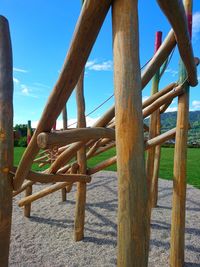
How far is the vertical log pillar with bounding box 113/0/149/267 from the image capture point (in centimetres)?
100

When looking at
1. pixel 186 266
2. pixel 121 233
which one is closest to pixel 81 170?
pixel 186 266

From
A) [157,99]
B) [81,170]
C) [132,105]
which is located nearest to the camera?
[132,105]

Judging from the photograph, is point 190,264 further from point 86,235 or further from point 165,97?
point 165,97

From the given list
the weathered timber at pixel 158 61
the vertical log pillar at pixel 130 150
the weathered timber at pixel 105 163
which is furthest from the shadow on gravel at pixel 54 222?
the vertical log pillar at pixel 130 150

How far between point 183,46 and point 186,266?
2.08 m

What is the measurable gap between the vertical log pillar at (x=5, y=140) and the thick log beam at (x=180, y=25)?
1.17 meters

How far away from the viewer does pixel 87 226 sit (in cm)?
380

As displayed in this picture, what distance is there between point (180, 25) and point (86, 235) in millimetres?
2779

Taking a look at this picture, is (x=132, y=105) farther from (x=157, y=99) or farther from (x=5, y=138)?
(x=157, y=99)

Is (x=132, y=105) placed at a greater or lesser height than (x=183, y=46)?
lesser

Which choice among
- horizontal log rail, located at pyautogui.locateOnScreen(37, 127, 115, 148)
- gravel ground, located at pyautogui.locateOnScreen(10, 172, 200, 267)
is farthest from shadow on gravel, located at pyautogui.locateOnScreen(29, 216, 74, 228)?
horizontal log rail, located at pyautogui.locateOnScreen(37, 127, 115, 148)

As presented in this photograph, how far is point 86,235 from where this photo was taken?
3465 millimetres

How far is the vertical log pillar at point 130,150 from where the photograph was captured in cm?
100

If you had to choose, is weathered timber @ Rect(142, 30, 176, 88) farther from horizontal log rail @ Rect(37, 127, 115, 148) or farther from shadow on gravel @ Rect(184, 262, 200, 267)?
shadow on gravel @ Rect(184, 262, 200, 267)
